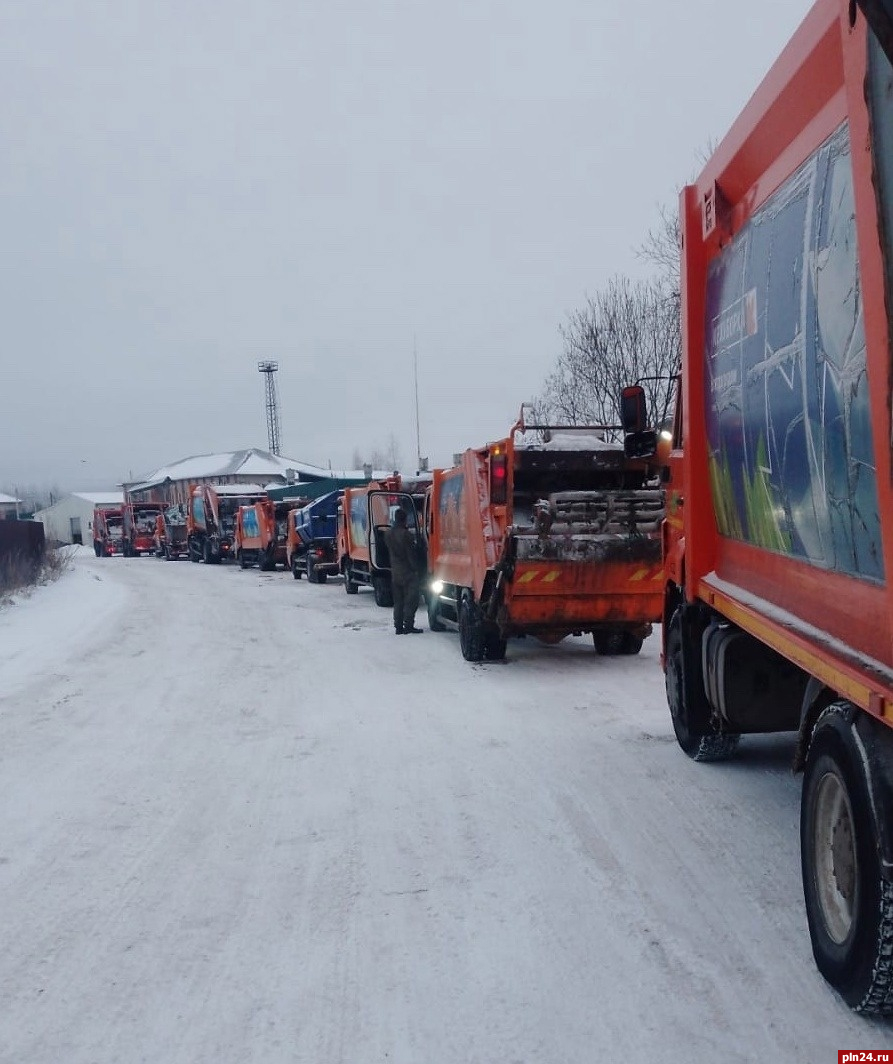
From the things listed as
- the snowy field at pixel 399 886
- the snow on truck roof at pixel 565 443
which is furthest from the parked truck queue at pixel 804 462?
the snow on truck roof at pixel 565 443

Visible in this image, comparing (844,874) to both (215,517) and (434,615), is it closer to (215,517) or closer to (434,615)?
(434,615)

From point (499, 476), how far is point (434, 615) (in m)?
4.29

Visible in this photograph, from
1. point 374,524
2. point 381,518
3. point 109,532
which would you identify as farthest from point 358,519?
point 109,532

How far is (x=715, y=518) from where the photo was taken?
17.4 feet

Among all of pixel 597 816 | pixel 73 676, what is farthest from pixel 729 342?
pixel 73 676

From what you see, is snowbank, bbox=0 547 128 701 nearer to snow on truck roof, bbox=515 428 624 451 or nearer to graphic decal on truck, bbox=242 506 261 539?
snow on truck roof, bbox=515 428 624 451

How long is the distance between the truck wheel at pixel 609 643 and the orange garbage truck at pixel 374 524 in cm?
378

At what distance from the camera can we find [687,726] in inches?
234

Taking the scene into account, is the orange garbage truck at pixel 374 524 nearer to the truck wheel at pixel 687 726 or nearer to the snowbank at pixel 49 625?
the snowbank at pixel 49 625

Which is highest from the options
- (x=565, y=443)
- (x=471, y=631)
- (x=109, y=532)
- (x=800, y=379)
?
(x=565, y=443)

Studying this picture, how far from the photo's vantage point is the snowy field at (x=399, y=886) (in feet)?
9.84

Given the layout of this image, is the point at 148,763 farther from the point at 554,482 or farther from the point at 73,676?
the point at 554,482

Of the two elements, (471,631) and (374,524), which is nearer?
(471,631)

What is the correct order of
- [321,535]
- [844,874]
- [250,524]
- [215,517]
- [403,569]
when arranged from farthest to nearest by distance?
[215,517], [250,524], [321,535], [403,569], [844,874]
